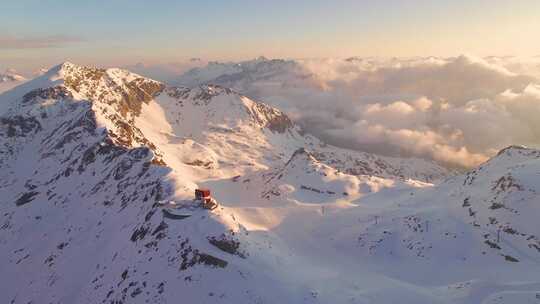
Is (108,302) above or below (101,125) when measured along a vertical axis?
below

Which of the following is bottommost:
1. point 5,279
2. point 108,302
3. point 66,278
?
point 5,279

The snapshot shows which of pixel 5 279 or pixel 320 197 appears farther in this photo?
pixel 320 197

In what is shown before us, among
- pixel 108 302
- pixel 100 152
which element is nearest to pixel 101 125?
pixel 100 152

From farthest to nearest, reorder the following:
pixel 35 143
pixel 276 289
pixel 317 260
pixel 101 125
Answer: pixel 35 143
pixel 101 125
pixel 317 260
pixel 276 289

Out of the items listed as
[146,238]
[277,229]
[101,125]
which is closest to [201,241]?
[146,238]

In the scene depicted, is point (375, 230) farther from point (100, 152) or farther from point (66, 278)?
point (100, 152)

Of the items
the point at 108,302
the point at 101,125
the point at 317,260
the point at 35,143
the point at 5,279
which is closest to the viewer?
the point at 108,302

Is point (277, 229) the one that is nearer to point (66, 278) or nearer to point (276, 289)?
point (276, 289)
